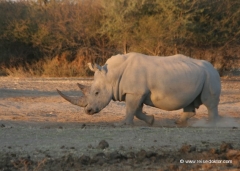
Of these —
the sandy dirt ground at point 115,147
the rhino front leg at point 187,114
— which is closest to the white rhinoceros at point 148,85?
the rhino front leg at point 187,114

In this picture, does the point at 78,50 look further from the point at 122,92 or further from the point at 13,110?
the point at 122,92

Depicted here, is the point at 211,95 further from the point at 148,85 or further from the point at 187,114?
the point at 148,85

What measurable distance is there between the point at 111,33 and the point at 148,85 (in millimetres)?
16289

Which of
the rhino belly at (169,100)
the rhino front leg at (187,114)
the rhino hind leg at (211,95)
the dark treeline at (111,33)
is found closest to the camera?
the rhino belly at (169,100)

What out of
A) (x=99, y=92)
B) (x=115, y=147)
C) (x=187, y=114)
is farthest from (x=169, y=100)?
(x=115, y=147)

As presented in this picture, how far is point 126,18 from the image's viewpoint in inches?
1119

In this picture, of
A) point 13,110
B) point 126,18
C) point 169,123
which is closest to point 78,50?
point 126,18

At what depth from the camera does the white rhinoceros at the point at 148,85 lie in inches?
490

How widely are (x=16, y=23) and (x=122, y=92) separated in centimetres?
1893

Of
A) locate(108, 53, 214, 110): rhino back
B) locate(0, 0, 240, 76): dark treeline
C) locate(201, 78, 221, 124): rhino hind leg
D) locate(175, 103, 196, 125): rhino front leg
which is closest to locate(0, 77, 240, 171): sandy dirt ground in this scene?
locate(175, 103, 196, 125): rhino front leg

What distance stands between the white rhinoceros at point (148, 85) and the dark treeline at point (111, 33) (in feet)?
46.5

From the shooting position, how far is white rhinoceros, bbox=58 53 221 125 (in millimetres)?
12453

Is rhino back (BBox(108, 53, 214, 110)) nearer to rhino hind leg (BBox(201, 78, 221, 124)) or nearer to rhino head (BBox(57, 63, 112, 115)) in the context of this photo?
rhino hind leg (BBox(201, 78, 221, 124))

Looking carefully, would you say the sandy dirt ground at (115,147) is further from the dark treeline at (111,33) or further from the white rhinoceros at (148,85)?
the dark treeline at (111,33)
